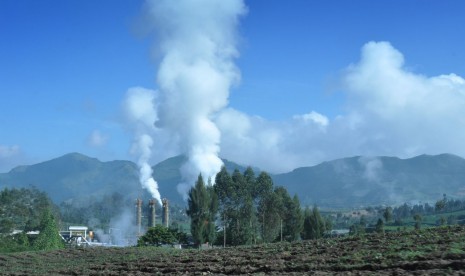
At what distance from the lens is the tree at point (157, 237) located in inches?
2239

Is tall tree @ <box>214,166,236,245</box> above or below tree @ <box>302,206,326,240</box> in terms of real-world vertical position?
above

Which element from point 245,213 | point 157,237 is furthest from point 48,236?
point 245,213

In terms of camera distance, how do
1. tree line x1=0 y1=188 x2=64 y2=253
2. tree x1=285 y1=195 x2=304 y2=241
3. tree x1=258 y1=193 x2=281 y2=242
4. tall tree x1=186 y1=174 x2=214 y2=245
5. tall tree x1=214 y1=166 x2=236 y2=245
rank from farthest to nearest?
tree x1=285 y1=195 x2=304 y2=241 → tree x1=258 y1=193 x2=281 y2=242 → tall tree x1=214 y1=166 x2=236 y2=245 → tall tree x1=186 y1=174 x2=214 y2=245 → tree line x1=0 y1=188 x2=64 y2=253

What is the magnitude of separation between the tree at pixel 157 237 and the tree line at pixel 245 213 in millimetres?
2834

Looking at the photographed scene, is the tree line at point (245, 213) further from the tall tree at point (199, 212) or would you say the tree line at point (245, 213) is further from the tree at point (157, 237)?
the tree at point (157, 237)

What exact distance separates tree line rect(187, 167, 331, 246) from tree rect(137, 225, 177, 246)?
2834mm

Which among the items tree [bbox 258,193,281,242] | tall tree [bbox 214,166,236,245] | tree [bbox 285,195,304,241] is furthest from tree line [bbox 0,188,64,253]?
tree [bbox 285,195,304,241]

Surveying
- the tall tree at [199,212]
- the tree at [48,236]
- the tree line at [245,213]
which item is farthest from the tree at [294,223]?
the tree at [48,236]

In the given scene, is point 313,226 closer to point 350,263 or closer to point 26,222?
point 26,222

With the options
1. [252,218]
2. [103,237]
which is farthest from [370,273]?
[103,237]

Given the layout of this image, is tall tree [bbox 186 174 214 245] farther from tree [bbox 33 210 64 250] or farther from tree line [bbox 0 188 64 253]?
tree [bbox 33 210 64 250]

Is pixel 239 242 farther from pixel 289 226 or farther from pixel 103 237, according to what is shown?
pixel 103 237

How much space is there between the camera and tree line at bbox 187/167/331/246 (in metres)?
59.9

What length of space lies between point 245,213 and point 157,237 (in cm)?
1171
